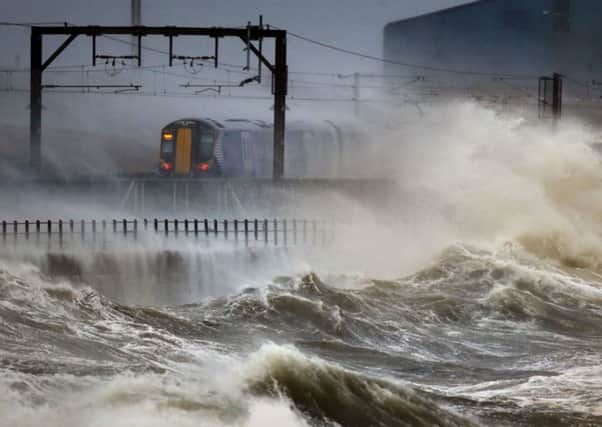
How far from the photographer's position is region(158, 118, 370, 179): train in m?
30.1

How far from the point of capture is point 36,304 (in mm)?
13648

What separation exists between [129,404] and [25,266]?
844 centimetres

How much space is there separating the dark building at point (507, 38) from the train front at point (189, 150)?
17518 millimetres

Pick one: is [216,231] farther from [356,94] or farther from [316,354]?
[356,94]

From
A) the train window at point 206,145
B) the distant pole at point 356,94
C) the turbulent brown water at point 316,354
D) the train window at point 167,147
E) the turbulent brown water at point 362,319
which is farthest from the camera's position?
the distant pole at point 356,94

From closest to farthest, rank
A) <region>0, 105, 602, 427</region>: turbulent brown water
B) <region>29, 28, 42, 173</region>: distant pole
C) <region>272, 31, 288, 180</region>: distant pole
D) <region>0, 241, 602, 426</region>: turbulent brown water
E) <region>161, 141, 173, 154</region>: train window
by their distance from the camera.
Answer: <region>0, 241, 602, 426</region>: turbulent brown water < <region>0, 105, 602, 427</region>: turbulent brown water < <region>272, 31, 288, 180</region>: distant pole < <region>29, 28, 42, 173</region>: distant pole < <region>161, 141, 173, 154</region>: train window

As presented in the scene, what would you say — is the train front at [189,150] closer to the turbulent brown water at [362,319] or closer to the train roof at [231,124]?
the train roof at [231,124]

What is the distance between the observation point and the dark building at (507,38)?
41938mm

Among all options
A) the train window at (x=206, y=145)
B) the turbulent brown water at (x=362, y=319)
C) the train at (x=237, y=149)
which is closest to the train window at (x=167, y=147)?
the train at (x=237, y=149)

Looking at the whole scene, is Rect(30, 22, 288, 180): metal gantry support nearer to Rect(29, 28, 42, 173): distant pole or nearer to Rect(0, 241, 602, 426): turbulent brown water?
Rect(29, 28, 42, 173): distant pole

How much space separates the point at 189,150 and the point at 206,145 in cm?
67

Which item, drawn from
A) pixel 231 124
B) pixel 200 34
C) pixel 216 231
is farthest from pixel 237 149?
pixel 216 231

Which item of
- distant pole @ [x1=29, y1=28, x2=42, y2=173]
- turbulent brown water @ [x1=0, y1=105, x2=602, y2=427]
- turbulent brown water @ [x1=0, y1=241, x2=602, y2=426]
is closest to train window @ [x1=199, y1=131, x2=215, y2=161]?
turbulent brown water @ [x1=0, y1=105, x2=602, y2=427]

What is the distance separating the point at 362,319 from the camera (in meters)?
15.7
